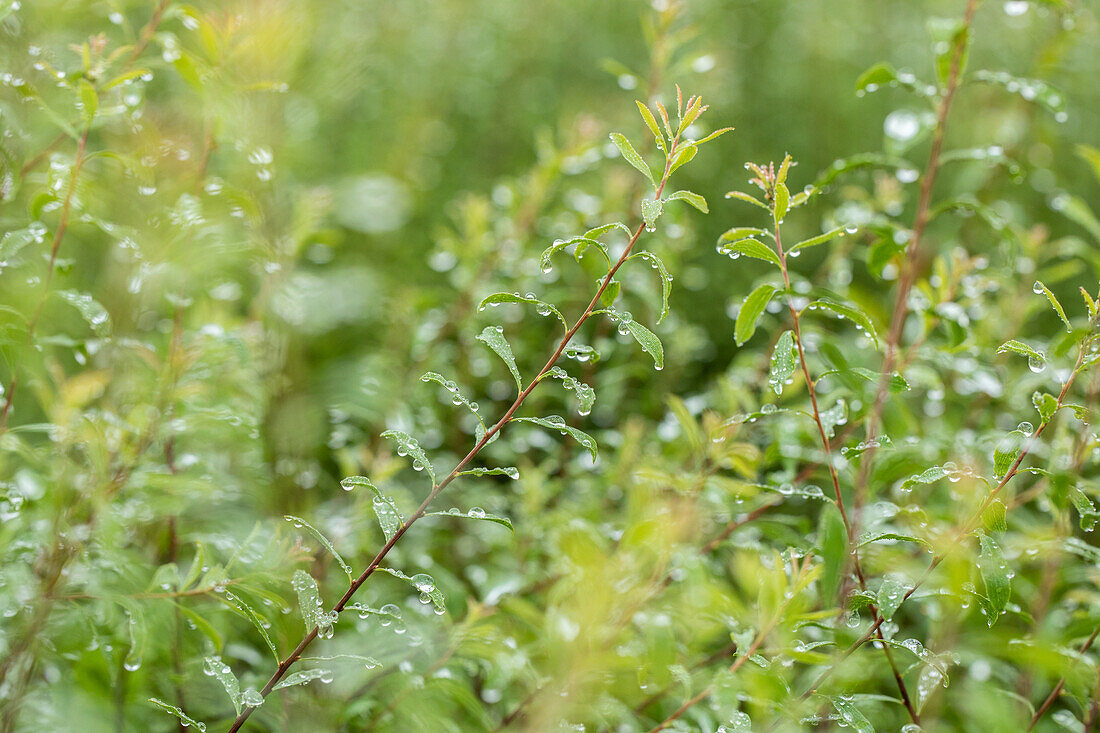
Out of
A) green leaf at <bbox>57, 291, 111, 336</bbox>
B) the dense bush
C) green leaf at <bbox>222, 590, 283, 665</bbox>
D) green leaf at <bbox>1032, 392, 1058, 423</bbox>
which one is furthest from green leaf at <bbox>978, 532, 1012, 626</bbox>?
green leaf at <bbox>57, 291, 111, 336</bbox>

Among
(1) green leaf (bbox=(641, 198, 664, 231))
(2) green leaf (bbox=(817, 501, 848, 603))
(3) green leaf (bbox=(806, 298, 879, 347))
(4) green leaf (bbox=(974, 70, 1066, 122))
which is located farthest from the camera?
(4) green leaf (bbox=(974, 70, 1066, 122))

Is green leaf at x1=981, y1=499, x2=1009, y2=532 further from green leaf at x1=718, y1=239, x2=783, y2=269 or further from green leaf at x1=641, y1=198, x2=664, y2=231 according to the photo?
green leaf at x1=641, y1=198, x2=664, y2=231

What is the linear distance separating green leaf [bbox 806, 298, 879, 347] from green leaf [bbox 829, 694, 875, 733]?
0.39m

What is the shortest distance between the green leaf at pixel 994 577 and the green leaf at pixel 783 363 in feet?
0.83

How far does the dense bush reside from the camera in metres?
0.86

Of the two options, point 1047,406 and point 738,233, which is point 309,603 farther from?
point 1047,406

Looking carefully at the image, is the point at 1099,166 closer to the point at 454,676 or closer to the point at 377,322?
the point at 454,676

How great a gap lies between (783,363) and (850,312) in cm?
9

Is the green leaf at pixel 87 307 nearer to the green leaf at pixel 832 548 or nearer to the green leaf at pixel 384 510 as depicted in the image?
the green leaf at pixel 384 510

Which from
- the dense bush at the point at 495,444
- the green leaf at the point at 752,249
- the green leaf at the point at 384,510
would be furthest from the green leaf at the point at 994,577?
the green leaf at the point at 384,510

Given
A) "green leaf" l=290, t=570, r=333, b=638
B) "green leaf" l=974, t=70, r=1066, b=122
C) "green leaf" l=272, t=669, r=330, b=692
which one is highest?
"green leaf" l=974, t=70, r=1066, b=122

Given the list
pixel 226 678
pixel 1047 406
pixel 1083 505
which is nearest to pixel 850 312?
pixel 1047 406

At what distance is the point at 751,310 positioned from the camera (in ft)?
2.82

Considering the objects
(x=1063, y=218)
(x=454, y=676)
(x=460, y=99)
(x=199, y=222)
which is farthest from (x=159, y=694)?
(x=1063, y=218)
